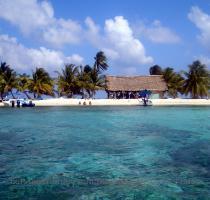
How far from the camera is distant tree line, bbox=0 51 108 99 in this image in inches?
1862

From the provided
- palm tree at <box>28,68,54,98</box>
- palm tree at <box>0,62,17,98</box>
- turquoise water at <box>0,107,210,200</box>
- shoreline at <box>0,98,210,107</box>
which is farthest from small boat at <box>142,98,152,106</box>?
turquoise water at <box>0,107,210,200</box>

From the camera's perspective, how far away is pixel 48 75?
1908 inches

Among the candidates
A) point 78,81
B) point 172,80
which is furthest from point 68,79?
point 172,80

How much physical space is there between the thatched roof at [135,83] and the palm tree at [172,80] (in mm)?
966

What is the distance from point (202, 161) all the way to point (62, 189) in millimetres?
4416

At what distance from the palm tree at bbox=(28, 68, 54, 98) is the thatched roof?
8448 mm

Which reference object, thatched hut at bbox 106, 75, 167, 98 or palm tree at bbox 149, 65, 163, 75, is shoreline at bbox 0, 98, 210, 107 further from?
palm tree at bbox 149, 65, 163, 75

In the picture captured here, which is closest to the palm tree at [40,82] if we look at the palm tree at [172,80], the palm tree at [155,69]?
the palm tree at [172,80]

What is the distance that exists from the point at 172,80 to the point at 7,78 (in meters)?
23.1

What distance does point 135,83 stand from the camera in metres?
53.6

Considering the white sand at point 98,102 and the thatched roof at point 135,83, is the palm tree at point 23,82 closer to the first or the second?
the white sand at point 98,102

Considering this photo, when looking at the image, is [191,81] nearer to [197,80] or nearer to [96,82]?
[197,80]

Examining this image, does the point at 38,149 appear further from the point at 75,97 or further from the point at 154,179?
the point at 75,97

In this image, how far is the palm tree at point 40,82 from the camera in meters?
47.5
